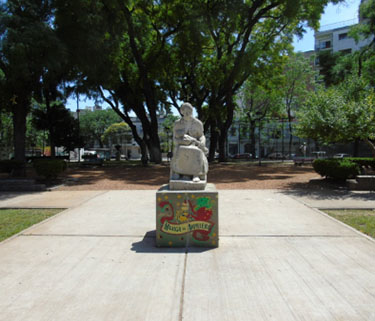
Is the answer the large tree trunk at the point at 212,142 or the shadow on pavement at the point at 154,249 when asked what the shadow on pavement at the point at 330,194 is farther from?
the large tree trunk at the point at 212,142

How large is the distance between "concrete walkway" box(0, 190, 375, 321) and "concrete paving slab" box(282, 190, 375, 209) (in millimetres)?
1720

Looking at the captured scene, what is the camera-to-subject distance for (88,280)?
330 centimetres

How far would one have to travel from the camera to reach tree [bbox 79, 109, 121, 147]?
5484cm

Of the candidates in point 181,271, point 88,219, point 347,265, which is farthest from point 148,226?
point 347,265

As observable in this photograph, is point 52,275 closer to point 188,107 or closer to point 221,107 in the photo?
point 188,107

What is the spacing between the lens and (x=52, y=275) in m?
3.43

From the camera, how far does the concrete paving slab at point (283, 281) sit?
2660mm

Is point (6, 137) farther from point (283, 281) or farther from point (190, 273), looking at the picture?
point (283, 281)

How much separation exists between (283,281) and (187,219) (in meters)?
1.62

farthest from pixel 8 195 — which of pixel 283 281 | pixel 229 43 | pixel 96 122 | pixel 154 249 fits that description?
pixel 96 122

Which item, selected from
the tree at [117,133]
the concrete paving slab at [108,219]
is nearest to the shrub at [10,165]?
the concrete paving slab at [108,219]

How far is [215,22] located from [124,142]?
4572 cm

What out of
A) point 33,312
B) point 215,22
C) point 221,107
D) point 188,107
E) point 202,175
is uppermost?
point 215,22

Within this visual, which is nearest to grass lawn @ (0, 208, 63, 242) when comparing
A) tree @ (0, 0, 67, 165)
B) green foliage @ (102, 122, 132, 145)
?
tree @ (0, 0, 67, 165)
